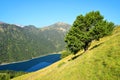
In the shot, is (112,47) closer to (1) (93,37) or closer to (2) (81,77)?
(2) (81,77)

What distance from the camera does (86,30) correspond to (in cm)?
6469

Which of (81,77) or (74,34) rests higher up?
(74,34)

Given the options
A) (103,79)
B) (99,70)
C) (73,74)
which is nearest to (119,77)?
(103,79)

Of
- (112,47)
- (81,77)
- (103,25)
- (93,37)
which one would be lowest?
(81,77)

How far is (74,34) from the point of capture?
6359 centimetres

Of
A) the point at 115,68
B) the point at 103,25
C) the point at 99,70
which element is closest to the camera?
the point at 115,68

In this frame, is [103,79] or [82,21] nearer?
[103,79]

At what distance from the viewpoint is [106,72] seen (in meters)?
30.7

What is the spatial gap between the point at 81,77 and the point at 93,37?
98.3 ft

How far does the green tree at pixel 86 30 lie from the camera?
60.8m

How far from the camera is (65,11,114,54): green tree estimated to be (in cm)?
6078

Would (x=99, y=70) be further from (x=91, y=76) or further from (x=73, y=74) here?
(x=73, y=74)

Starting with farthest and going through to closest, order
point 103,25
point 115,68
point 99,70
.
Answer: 1. point 103,25
2. point 99,70
3. point 115,68

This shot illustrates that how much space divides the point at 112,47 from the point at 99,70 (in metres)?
7.90
